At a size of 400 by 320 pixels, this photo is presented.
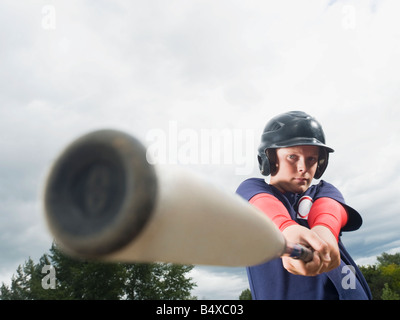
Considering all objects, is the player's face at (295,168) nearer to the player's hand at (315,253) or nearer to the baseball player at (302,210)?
the baseball player at (302,210)

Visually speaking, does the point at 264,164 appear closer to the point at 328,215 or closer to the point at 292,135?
the point at 292,135

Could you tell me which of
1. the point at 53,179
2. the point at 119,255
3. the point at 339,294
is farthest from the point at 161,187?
the point at 339,294

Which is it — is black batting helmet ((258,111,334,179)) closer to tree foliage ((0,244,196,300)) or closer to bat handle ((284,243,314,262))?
bat handle ((284,243,314,262))

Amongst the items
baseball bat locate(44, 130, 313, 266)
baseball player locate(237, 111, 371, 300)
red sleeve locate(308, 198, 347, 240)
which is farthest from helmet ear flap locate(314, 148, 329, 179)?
baseball bat locate(44, 130, 313, 266)

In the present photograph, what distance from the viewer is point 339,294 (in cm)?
466

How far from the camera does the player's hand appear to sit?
410 cm

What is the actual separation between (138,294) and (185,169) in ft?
61.7

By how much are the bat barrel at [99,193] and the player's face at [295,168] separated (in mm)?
3714

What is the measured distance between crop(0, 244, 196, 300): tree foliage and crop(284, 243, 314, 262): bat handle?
15334 millimetres

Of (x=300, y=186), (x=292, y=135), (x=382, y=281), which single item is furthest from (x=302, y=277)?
(x=382, y=281)

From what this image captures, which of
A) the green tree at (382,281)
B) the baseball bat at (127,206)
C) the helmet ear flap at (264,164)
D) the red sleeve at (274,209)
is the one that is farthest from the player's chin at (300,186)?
the green tree at (382,281)

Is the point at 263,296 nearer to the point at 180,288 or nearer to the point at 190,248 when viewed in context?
the point at 190,248

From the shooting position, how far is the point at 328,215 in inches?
191

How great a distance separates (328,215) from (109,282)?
1564 centimetres
